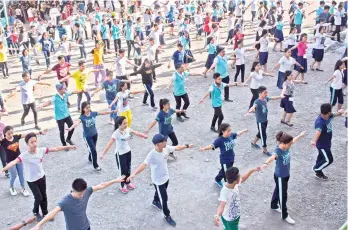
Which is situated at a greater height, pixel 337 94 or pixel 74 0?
pixel 74 0

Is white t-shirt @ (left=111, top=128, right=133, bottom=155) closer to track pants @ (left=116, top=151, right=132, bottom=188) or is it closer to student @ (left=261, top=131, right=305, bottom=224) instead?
track pants @ (left=116, top=151, right=132, bottom=188)

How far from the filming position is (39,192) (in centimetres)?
707

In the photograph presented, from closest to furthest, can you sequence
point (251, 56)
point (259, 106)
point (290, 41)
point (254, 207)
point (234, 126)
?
point (254, 207) < point (259, 106) < point (234, 126) < point (290, 41) < point (251, 56)

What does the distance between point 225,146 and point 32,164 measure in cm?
307

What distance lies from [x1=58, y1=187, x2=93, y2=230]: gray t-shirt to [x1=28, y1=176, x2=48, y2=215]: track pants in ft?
5.23

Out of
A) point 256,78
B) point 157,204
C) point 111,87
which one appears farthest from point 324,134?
point 111,87

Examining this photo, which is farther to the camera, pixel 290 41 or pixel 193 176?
pixel 290 41

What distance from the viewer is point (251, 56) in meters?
17.0

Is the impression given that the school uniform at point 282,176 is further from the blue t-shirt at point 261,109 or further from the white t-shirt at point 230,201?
the blue t-shirt at point 261,109

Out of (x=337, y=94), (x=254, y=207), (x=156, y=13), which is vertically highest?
(x=156, y=13)

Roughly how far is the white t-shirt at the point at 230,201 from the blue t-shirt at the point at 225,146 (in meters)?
1.57

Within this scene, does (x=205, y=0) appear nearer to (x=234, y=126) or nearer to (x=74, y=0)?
(x=74, y=0)

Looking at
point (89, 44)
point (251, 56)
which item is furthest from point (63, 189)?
point (89, 44)

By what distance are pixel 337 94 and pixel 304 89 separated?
2087 mm
